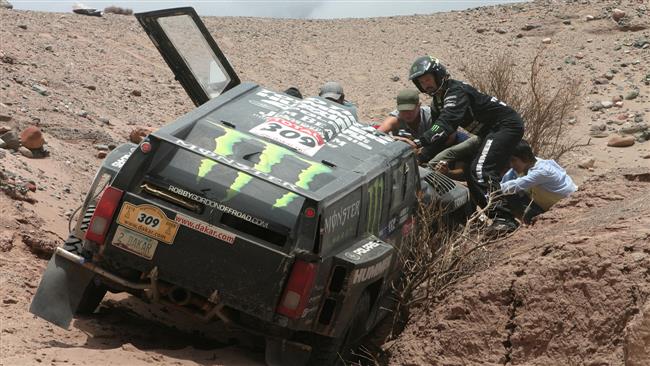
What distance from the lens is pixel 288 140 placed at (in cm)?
898

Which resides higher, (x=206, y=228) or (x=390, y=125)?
(x=390, y=125)

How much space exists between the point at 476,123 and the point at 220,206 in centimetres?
568

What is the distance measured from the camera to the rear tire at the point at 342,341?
8.65 metres

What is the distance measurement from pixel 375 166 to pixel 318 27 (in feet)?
72.6

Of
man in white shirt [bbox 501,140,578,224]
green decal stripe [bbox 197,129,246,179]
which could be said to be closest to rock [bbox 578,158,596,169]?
man in white shirt [bbox 501,140,578,224]

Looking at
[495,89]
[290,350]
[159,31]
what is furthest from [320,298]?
[495,89]

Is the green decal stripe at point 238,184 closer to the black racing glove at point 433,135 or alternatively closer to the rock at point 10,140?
the black racing glove at point 433,135

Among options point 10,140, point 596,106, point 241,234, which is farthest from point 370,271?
point 596,106

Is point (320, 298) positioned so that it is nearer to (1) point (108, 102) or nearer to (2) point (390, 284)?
(2) point (390, 284)

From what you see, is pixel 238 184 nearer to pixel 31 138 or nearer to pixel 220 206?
pixel 220 206

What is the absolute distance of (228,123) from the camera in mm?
9000

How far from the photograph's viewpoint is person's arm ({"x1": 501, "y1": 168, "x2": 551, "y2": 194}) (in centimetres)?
1242

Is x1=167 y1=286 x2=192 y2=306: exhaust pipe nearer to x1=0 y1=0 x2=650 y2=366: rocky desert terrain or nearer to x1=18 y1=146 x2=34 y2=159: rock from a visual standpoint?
x1=0 y1=0 x2=650 y2=366: rocky desert terrain

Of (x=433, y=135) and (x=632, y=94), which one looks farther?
(x=632, y=94)
